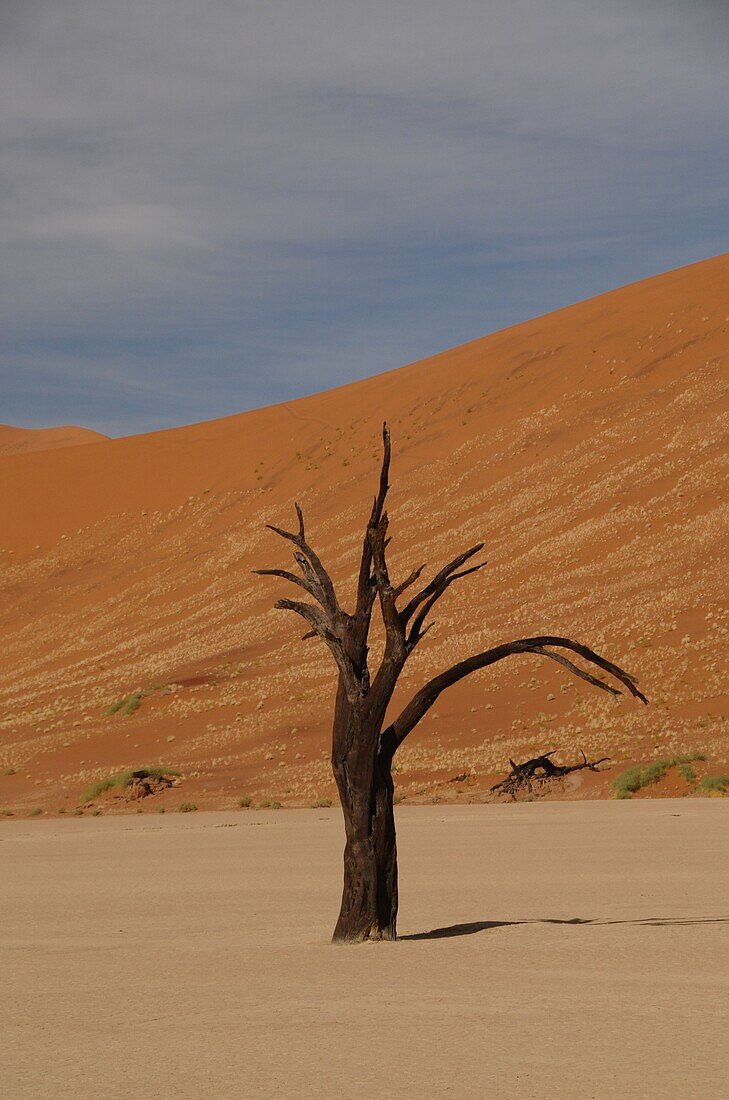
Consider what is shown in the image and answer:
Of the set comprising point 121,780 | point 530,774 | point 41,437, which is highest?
point 41,437

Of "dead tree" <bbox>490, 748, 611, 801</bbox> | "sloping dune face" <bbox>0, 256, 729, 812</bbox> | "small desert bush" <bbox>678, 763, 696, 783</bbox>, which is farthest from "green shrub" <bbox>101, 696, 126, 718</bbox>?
"small desert bush" <bbox>678, 763, 696, 783</bbox>

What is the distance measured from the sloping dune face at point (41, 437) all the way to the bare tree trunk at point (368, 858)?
539 ft

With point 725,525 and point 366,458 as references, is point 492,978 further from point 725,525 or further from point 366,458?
point 366,458

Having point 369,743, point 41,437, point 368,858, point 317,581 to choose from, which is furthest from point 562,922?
point 41,437

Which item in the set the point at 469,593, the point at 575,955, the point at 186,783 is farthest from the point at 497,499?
the point at 575,955

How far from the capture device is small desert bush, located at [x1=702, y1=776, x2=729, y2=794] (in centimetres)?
2770

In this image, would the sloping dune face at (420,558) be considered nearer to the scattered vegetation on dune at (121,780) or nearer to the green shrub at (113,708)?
the green shrub at (113,708)

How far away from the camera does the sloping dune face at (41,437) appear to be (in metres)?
174

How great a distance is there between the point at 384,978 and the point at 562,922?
3318mm

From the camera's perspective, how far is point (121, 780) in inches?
1307

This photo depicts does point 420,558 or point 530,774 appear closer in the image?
point 530,774

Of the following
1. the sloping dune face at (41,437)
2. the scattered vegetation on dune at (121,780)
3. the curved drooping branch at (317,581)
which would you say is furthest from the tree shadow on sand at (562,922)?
the sloping dune face at (41,437)

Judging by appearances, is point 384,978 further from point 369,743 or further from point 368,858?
point 369,743

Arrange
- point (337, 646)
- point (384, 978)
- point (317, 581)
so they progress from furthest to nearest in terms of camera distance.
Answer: point (317, 581) < point (337, 646) < point (384, 978)
